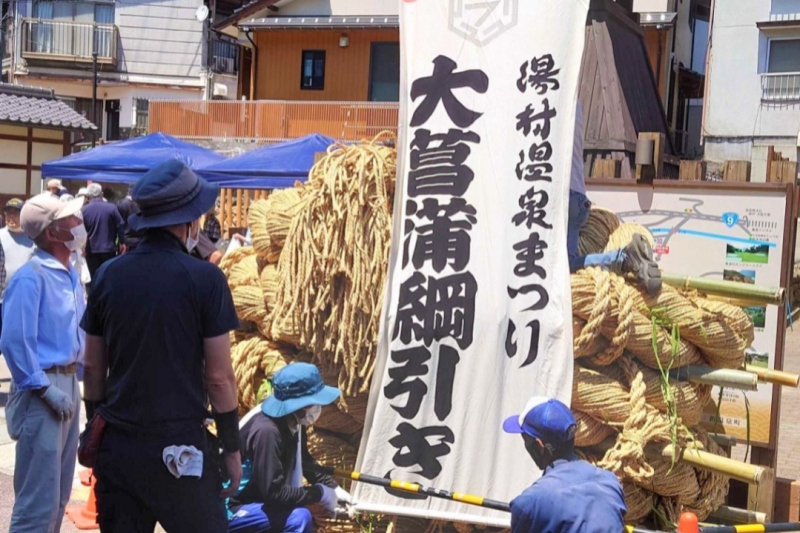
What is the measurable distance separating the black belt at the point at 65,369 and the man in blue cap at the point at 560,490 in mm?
2184

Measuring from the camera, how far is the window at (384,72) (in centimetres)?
2168

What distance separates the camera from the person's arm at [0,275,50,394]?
4.00m

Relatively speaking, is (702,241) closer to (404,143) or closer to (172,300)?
(404,143)

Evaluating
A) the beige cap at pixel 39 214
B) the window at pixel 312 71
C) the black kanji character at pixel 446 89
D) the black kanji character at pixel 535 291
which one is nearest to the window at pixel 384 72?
the window at pixel 312 71

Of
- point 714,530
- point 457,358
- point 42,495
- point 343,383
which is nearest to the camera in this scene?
point 714,530

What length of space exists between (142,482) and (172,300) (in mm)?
606

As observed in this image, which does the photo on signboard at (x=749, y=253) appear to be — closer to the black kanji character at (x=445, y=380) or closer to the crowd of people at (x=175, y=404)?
the black kanji character at (x=445, y=380)

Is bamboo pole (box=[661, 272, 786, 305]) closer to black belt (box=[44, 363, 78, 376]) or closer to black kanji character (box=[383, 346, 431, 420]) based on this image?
black kanji character (box=[383, 346, 431, 420])

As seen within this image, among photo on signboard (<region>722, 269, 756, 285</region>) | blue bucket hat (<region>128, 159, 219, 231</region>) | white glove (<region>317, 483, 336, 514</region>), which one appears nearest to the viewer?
blue bucket hat (<region>128, 159, 219, 231</region>)

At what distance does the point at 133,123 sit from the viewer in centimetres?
2698

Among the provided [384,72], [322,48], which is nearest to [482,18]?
[384,72]

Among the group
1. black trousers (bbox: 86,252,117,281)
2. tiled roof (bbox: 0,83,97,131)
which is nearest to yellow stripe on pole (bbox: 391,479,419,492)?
black trousers (bbox: 86,252,117,281)

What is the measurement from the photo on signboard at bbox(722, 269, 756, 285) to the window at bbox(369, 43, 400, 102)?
16743 millimetres

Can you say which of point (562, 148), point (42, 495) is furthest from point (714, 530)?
point (42, 495)
